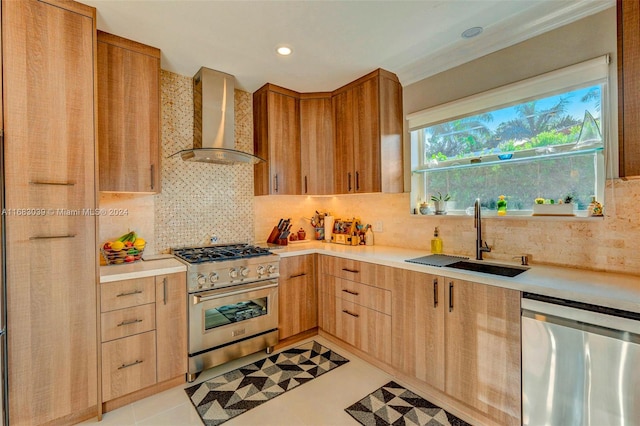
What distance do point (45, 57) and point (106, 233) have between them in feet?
4.18

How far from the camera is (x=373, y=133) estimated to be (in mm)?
2721

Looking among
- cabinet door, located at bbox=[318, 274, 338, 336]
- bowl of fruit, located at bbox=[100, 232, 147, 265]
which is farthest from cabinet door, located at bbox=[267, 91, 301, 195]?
bowl of fruit, located at bbox=[100, 232, 147, 265]

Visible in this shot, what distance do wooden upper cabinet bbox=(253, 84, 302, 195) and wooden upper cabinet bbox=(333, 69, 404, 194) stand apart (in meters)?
0.56

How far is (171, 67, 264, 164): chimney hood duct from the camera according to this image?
262cm

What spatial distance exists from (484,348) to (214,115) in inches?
109

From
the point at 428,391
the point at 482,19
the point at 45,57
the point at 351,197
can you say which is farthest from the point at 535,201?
the point at 45,57

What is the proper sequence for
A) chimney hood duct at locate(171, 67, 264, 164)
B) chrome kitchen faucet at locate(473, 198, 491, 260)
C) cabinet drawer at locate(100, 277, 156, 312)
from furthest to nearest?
chimney hood duct at locate(171, 67, 264, 164) → chrome kitchen faucet at locate(473, 198, 491, 260) → cabinet drawer at locate(100, 277, 156, 312)

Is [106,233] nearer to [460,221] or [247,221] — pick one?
[247,221]

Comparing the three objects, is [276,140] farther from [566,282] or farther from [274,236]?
[566,282]

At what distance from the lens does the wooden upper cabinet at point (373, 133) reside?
8.78 feet

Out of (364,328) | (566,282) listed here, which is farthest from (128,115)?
(566,282)

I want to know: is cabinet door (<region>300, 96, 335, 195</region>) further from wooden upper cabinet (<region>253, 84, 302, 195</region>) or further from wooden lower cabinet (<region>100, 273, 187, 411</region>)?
wooden lower cabinet (<region>100, 273, 187, 411</region>)

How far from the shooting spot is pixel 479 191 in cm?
239

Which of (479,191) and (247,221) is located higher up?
(479,191)
